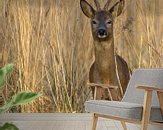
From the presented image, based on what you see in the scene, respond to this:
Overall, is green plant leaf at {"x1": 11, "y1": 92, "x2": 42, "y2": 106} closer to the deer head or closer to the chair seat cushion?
the chair seat cushion

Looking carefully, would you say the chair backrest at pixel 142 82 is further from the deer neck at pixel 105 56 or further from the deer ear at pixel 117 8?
the deer ear at pixel 117 8

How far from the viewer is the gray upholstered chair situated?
2.59 metres

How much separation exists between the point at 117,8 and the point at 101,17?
0.95 feet

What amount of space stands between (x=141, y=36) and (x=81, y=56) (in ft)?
2.71

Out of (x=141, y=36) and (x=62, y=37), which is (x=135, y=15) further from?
(x=62, y=37)

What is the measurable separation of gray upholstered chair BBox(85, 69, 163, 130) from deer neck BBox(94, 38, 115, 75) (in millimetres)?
981

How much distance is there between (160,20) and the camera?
15.3 feet

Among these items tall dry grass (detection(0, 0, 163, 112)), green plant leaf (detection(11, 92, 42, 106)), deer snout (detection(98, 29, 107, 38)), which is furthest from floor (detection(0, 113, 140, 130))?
green plant leaf (detection(11, 92, 42, 106))

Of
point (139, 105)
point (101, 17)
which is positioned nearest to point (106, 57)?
point (101, 17)

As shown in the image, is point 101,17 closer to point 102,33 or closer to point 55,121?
point 102,33

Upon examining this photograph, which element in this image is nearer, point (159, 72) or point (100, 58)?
point (159, 72)

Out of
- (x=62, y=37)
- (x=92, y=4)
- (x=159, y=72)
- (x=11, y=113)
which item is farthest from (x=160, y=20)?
(x=11, y=113)

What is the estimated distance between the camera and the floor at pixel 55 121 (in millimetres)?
4020

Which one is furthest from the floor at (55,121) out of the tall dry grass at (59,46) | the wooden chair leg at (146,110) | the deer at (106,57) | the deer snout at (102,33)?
the wooden chair leg at (146,110)
